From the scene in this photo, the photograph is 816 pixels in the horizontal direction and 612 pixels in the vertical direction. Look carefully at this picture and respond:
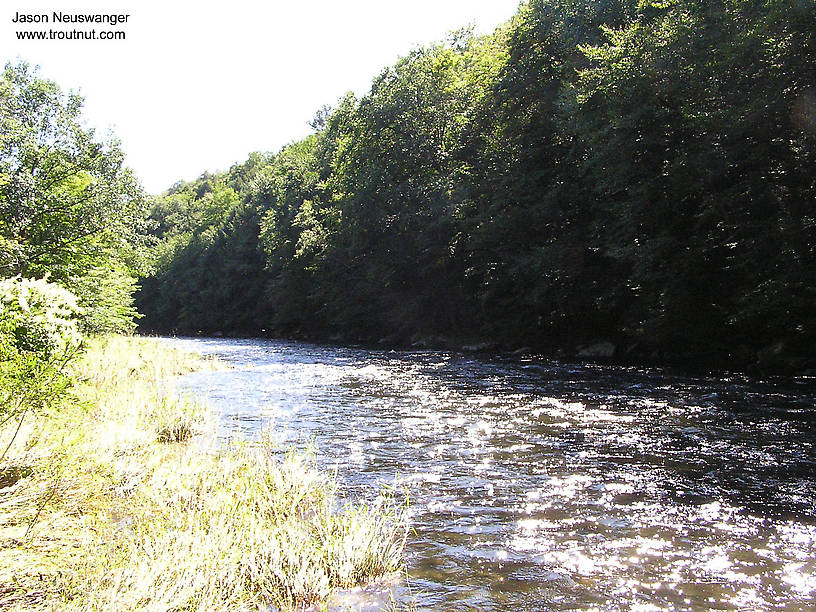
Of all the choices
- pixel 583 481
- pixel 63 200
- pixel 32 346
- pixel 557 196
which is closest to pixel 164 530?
pixel 32 346

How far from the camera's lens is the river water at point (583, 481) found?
570 centimetres

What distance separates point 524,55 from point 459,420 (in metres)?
26.2

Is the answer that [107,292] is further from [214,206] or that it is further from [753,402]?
[214,206]

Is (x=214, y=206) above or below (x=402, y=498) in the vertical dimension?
above

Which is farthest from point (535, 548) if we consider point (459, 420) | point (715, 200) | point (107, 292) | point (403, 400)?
point (107, 292)

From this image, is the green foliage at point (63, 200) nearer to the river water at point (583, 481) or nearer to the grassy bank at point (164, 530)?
the river water at point (583, 481)

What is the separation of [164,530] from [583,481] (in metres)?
5.72

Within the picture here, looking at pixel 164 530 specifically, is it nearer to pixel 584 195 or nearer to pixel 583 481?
pixel 583 481

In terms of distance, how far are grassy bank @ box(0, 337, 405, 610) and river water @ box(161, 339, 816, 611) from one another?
2.64 ft

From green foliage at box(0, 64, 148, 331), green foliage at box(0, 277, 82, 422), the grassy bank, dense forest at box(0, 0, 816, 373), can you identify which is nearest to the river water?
the grassy bank

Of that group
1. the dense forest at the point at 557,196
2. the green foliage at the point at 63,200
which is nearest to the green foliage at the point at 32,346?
the dense forest at the point at 557,196

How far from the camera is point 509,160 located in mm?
34781

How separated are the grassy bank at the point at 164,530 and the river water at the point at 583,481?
806 mm

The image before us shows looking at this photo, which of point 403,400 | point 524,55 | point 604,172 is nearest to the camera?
point 403,400
